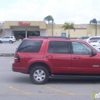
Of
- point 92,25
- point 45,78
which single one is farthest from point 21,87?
point 92,25

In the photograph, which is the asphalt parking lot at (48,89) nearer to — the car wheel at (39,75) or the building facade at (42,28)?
the car wheel at (39,75)

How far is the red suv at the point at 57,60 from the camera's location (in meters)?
11.4

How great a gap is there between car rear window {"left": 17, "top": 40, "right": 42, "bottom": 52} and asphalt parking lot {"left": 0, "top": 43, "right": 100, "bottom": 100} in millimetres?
1271

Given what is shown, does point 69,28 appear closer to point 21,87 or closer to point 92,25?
point 92,25

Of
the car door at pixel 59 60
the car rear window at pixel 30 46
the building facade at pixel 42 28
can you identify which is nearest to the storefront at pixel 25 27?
the building facade at pixel 42 28

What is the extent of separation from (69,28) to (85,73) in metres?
64.7

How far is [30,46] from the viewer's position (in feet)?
38.2

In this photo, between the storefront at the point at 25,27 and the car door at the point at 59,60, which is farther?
the storefront at the point at 25,27

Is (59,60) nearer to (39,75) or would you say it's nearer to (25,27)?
(39,75)

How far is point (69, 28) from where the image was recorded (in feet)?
249

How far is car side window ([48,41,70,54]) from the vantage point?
37.9 feet

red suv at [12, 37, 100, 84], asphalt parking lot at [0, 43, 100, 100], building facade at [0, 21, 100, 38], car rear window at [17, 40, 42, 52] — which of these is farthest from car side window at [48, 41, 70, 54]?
building facade at [0, 21, 100, 38]

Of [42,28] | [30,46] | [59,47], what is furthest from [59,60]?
[42,28]

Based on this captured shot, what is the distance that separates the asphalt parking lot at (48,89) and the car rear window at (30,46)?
4.17ft
